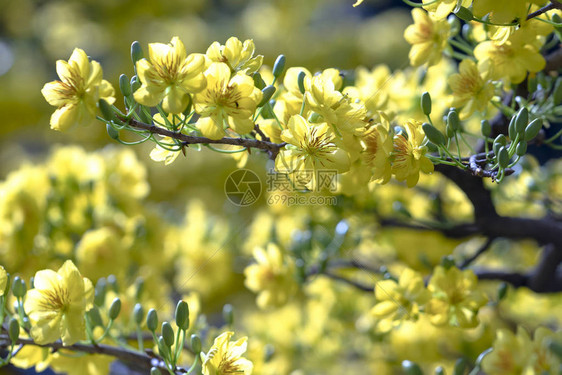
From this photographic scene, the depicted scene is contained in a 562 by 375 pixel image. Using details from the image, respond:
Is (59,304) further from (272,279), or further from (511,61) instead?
(511,61)

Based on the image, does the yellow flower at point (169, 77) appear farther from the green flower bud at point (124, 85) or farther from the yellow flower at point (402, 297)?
the yellow flower at point (402, 297)

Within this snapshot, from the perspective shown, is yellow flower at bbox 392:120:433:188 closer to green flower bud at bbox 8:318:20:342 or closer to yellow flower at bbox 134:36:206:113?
yellow flower at bbox 134:36:206:113

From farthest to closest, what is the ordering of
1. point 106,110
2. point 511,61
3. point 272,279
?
point 272,279, point 511,61, point 106,110

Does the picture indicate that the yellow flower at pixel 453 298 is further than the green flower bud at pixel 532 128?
Yes

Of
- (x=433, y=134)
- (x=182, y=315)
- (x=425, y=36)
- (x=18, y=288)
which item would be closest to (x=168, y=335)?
(x=182, y=315)

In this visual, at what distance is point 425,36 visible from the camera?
20.3 inches

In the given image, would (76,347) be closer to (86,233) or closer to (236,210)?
(86,233)

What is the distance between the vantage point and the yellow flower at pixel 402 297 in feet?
1.69

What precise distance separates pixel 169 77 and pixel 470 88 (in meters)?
0.27

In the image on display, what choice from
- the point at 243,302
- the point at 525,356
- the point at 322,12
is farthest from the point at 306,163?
the point at 322,12

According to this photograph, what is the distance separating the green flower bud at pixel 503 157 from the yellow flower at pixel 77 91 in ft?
0.91

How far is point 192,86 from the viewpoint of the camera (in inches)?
14.2

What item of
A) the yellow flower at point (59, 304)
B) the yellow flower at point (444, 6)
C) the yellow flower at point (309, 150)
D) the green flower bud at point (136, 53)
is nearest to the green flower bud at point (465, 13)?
the yellow flower at point (444, 6)

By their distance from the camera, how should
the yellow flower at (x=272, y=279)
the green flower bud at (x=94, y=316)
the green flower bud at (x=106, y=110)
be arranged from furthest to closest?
1. the yellow flower at (x=272, y=279)
2. the green flower bud at (x=94, y=316)
3. the green flower bud at (x=106, y=110)
